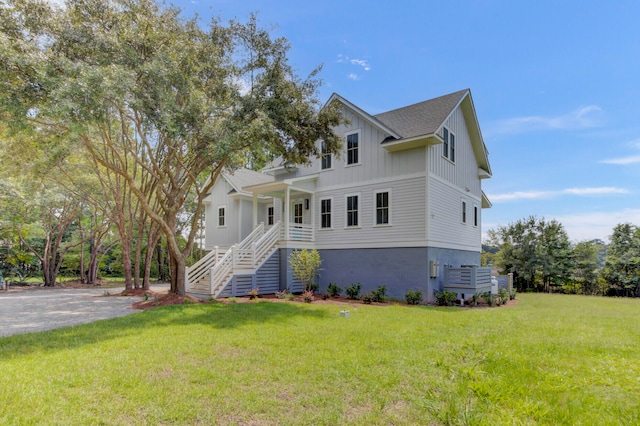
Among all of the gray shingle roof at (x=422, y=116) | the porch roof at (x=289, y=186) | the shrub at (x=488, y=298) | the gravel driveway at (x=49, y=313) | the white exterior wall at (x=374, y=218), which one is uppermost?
the gray shingle roof at (x=422, y=116)

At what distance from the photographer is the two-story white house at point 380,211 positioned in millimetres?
13828

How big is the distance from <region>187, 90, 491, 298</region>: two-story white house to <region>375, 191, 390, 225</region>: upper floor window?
0.14ft

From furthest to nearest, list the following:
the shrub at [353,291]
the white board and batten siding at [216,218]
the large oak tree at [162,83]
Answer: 1. the white board and batten siding at [216,218]
2. the shrub at [353,291]
3. the large oak tree at [162,83]

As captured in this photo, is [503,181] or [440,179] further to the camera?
[503,181]

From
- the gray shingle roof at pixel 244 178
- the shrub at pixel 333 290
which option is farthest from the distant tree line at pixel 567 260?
the gray shingle roof at pixel 244 178

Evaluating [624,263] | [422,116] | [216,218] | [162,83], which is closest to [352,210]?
[422,116]

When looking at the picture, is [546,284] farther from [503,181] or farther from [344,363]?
[344,363]

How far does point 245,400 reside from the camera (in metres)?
3.89

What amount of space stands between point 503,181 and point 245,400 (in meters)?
20.4

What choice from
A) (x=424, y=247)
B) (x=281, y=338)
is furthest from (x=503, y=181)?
(x=281, y=338)

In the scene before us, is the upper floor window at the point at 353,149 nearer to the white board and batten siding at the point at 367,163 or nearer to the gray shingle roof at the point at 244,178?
the white board and batten siding at the point at 367,163

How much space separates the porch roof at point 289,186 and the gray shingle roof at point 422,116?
421 centimetres

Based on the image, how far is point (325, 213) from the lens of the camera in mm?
16609

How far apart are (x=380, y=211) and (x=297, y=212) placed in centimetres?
496
